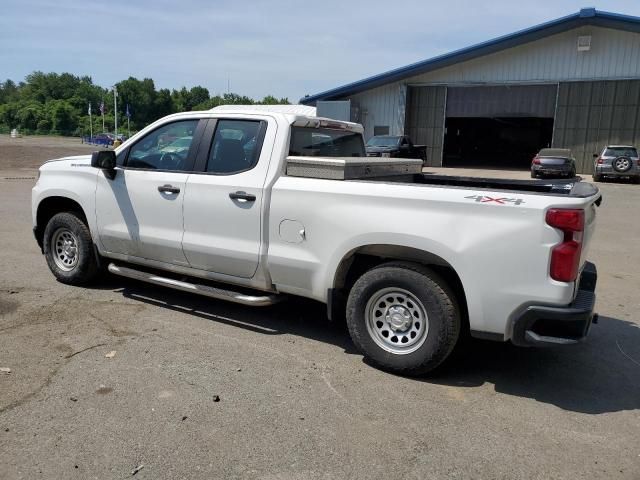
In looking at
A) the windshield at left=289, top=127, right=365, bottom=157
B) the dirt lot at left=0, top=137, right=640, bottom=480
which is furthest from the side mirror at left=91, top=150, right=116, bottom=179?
the windshield at left=289, top=127, right=365, bottom=157

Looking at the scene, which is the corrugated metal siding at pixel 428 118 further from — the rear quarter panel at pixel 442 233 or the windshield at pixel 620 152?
the rear quarter panel at pixel 442 233

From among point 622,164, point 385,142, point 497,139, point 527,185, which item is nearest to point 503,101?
point 385,142

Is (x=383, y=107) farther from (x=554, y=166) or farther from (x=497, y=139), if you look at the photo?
(x=497, y=139)

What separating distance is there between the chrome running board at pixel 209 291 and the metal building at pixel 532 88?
27133 mm

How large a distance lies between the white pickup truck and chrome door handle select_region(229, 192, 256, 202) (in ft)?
0.05

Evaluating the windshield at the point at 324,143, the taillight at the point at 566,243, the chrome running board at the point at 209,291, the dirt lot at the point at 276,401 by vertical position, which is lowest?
the dirt lot at the point at 276,401

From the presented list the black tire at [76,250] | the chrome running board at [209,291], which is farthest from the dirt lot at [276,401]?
the black tire at [76,250]

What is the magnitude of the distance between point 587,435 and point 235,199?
313cm

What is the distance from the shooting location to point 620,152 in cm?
2389

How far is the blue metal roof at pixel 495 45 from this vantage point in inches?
1032

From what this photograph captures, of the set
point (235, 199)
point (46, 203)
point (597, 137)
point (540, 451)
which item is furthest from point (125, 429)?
point (597, 137)

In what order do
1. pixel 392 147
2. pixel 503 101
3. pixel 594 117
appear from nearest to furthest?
pixel 392 147, pixel 594 117, pixel 503 101

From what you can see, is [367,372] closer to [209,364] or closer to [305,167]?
[209,364]

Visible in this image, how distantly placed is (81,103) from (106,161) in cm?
13114
